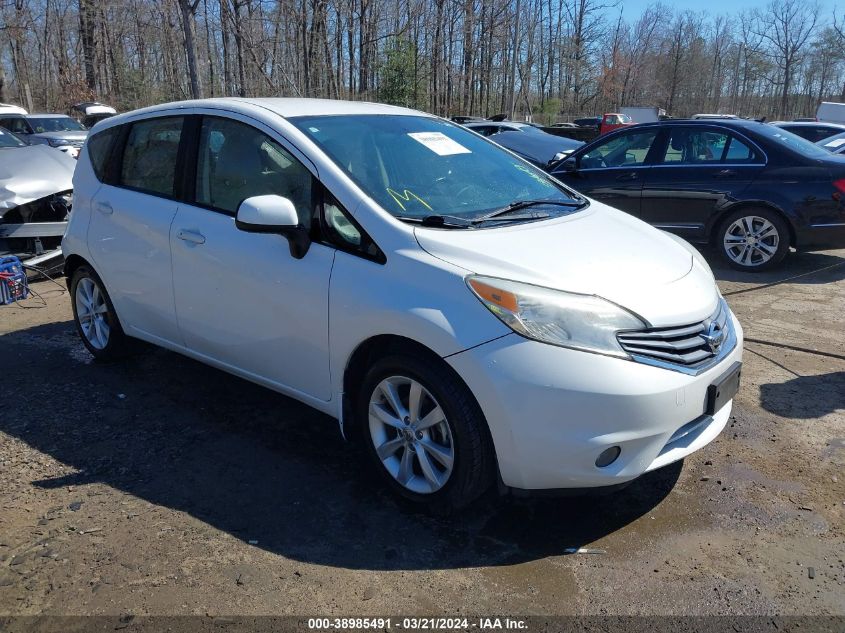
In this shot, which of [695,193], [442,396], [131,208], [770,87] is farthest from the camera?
[770,87]

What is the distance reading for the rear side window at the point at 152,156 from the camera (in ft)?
13.8

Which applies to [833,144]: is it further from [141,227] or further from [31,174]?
[31,174]

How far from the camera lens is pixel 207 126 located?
13.2ft

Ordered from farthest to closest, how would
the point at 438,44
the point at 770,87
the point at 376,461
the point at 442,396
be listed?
the point at 770,87 < the point at 438,44 < the point at 376,461 < the point at 442,396

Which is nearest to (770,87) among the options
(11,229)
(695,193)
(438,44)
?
(438,44)

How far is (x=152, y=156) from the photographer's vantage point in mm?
4402

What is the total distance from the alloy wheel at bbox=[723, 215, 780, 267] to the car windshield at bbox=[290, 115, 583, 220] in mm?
4197

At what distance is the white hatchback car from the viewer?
2715 millimetres

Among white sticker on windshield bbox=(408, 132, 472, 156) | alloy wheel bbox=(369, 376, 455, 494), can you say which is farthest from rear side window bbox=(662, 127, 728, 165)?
alloy wheel bbox=(369, 376, 455, 494)

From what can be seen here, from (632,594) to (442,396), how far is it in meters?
1.03

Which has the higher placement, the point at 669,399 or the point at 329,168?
the point at 329,168

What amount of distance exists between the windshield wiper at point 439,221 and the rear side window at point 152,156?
1.70 meters

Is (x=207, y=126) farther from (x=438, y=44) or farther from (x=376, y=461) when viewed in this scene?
(x=438, y=44)

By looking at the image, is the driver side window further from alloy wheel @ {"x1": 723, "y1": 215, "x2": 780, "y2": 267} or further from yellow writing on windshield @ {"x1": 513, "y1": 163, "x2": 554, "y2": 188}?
yellow writing on windshield @ {"x1": 513, "y1": 163, "x2": 554, "y2": 188}
